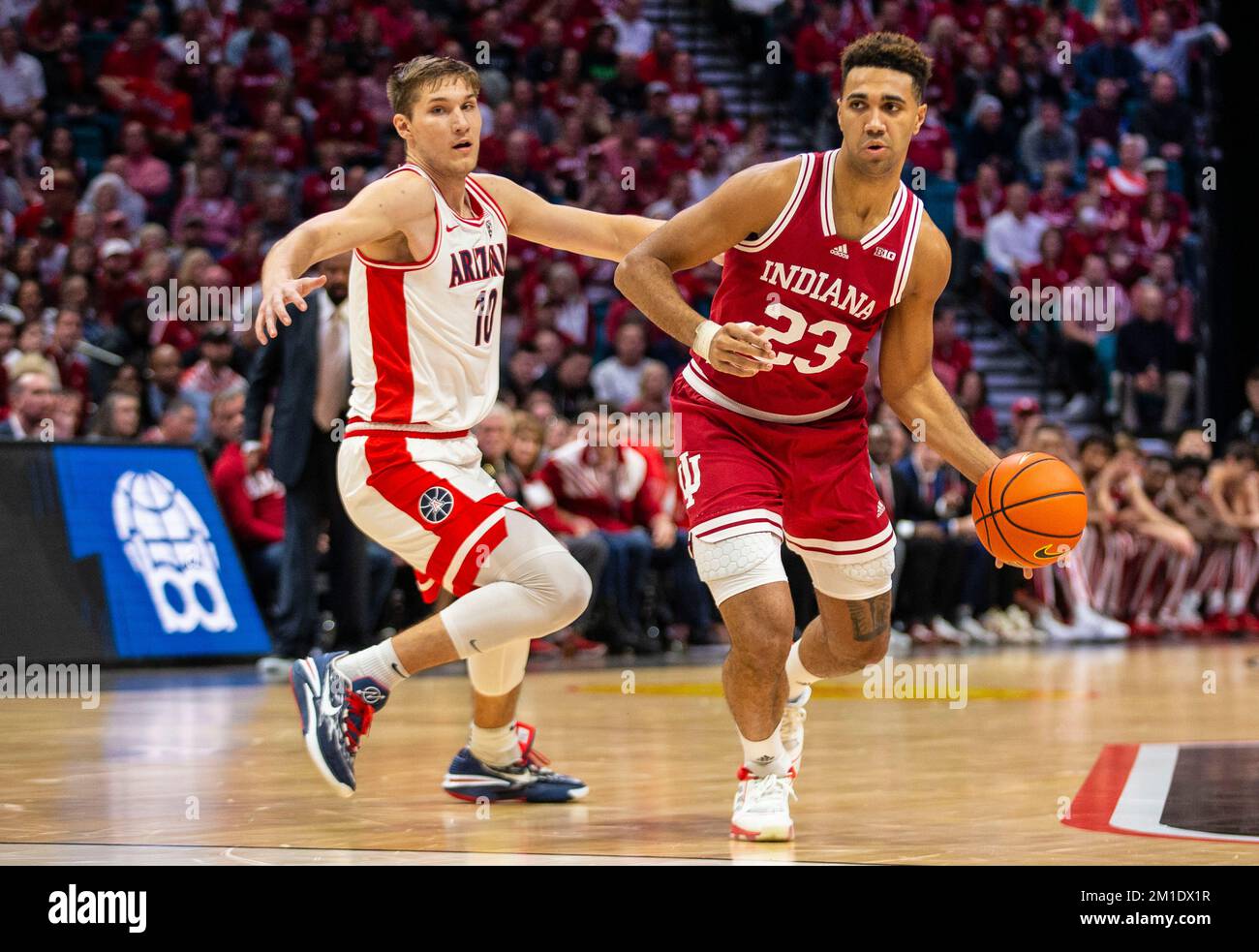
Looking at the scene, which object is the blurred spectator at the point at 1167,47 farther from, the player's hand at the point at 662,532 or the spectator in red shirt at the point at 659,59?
the player's hand at the point at 662,532

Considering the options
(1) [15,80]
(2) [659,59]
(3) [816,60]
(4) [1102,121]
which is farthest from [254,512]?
(4) [1102,121]

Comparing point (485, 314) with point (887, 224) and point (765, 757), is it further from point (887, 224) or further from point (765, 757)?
point (765, 757)

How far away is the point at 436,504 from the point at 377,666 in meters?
0.52

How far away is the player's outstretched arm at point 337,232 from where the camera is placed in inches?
189

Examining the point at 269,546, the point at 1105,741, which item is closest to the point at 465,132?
the point at 1105,741

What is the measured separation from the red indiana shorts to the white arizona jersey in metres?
0.72

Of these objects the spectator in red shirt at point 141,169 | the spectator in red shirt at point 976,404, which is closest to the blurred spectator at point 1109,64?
the spectator in red shirt at point 976,404

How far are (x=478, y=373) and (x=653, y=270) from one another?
82 cm

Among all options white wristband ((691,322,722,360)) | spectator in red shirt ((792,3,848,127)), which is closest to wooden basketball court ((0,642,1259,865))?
white wristband ((691,322,722,360))

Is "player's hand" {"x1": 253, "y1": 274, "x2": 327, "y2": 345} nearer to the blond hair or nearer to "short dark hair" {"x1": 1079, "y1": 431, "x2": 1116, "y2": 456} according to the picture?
the blond hair

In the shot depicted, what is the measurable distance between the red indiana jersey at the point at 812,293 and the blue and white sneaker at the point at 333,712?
136 cm

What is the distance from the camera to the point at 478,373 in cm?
570

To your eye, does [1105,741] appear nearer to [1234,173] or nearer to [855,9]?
[1234,173]
